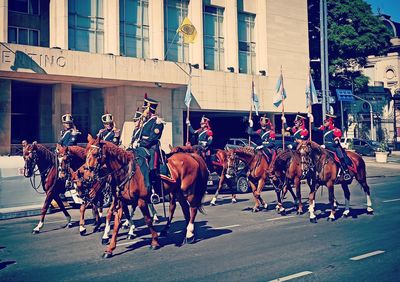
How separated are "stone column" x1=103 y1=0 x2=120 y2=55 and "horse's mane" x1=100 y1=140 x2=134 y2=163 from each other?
64.4ft

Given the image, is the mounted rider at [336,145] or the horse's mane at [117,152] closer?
the horse's mane at [117,152]

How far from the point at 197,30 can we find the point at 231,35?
3421mm

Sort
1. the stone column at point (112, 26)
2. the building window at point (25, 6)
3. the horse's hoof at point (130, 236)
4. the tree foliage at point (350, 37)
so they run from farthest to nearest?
the tree foliage at point (350, 37) < the building window at point (25, 6) < the stone column at point (112, 26) < the horse's hoof at point (130, 236)

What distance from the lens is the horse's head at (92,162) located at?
913 centimetres

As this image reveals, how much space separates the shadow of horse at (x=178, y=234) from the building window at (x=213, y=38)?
22655mm

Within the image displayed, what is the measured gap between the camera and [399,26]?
66000 millimetres

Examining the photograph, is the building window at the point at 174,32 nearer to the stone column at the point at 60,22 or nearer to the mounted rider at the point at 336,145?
the stone column at the point at 60,22

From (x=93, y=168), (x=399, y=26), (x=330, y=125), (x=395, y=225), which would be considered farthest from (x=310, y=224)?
(x=399, y=26)

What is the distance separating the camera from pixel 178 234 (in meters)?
11.3

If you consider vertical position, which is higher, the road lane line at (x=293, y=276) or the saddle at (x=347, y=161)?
the saddle at (x=347, y=161)

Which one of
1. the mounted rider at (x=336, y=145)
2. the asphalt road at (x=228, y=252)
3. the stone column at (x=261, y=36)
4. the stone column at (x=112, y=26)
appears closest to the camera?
the asphalt road at (x=228, y=252)

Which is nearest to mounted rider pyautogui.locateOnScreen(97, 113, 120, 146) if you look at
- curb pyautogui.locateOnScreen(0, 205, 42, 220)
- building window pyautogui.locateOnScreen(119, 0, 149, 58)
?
curb pyautogui.locateOnScreen(0, 205, 42, 220)

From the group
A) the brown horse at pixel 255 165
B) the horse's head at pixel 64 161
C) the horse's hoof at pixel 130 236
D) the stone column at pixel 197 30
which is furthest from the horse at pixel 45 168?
the stone column at pixel 197 30

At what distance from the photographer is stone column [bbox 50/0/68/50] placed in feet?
86.9
